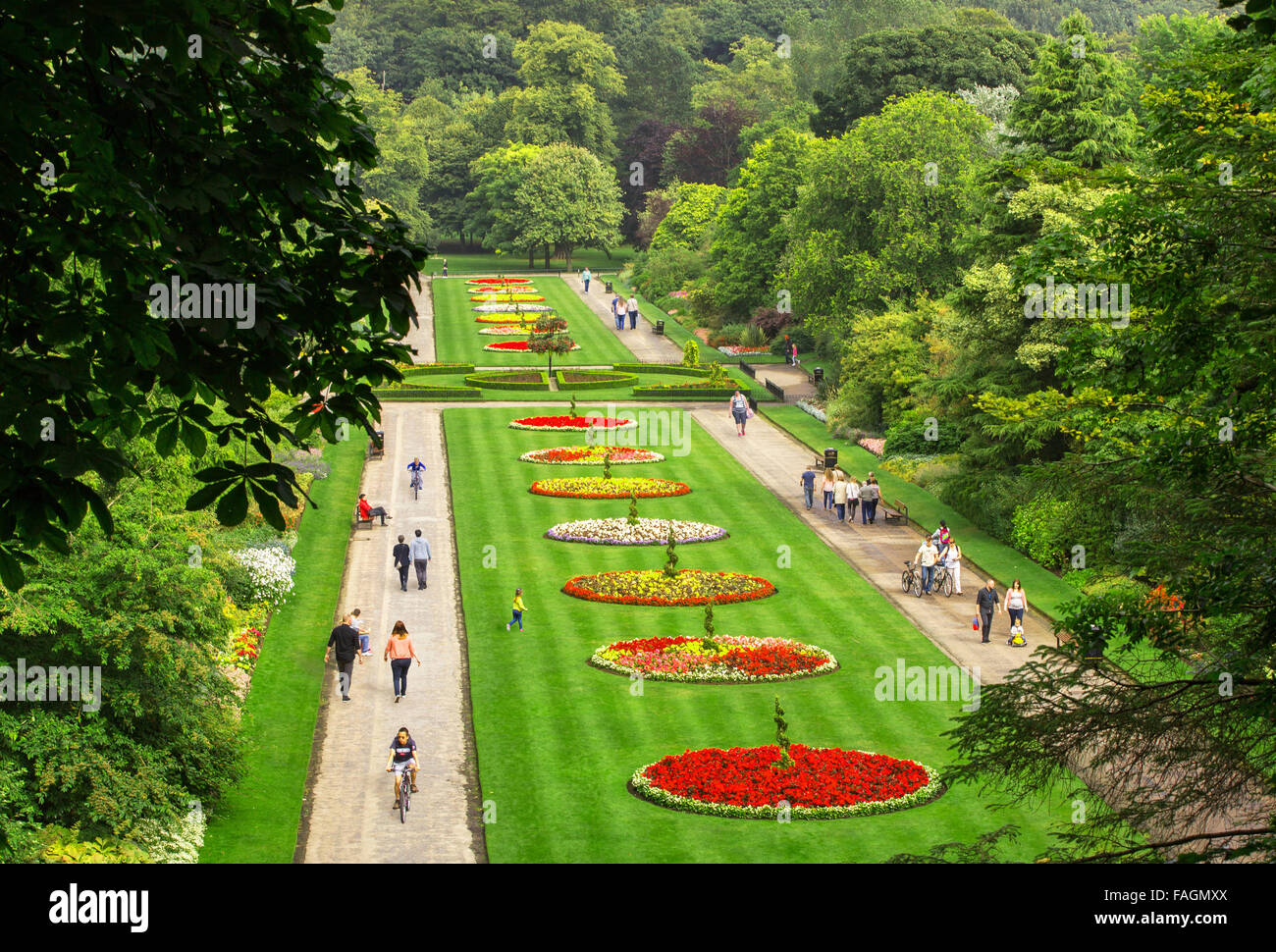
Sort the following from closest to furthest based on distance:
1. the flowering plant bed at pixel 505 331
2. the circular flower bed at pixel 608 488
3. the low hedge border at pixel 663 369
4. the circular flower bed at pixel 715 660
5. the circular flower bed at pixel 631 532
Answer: the circular flower bed at pixel 715 660 → the circular flower bed at pixel 631 532 → the circular flower bed at pixel 608 488 → the low hedge border at pixel 663 369 → the flowering plant bed at pixel 505 331

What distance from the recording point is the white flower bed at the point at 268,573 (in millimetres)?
30484

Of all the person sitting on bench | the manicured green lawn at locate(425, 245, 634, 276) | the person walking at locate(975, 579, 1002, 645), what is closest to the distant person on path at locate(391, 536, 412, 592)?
the person sitting on bench

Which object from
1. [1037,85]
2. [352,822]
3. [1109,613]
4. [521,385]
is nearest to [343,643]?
[352,822]

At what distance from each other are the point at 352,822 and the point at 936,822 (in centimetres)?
809

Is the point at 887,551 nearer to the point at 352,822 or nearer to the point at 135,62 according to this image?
the point at 352,822

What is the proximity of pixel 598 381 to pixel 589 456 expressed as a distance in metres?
15.1

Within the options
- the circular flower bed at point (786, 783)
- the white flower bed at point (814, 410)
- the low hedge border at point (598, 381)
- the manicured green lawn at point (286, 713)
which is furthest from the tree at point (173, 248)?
the low hedge border at point (598, 381)

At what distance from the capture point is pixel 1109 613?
47.8 feet

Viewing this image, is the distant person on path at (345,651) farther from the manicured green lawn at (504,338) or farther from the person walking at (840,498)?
the manicured green lawn at (504,338)

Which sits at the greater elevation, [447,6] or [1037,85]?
[447,6]

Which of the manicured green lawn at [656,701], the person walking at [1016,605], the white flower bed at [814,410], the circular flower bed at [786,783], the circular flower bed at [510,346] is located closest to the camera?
the manicured green lawn at [656,701]

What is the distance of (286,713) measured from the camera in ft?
84.7

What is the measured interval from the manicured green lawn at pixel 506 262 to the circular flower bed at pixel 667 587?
79.5 metres

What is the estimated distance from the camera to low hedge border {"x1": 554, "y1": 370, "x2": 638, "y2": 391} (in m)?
63.8
